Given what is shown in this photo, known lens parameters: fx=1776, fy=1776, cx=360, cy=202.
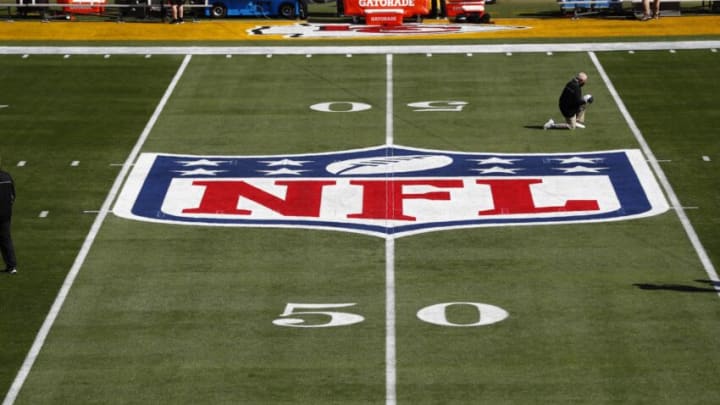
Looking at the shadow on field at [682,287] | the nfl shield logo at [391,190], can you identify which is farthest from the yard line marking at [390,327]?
the shadow on field at [682,287]

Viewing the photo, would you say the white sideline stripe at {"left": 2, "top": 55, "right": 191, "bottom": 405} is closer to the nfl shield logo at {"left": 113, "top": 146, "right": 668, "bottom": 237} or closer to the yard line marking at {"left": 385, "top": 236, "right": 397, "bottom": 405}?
the nfl shield logo at {"left": 113, "top": 146, "right": 668, "bottom": 237}

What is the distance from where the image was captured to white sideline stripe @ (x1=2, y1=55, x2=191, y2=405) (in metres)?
28.2

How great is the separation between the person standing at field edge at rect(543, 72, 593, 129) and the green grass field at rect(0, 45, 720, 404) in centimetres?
40

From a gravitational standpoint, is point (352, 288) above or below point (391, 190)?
below

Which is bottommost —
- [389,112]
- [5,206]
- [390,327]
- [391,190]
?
[390,327]

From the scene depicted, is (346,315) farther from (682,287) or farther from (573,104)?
(573,104)

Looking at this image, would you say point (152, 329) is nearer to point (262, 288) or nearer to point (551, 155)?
point (262, 288)

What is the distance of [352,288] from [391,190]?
6479mm

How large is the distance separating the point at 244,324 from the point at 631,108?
18.8 m

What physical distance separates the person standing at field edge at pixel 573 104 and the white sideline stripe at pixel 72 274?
10180 mm

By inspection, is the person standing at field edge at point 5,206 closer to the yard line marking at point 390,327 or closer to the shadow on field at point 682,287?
the yard line marking at point 390,327

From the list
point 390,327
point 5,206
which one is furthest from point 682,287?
point 5,206

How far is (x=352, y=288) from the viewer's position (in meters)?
32.7

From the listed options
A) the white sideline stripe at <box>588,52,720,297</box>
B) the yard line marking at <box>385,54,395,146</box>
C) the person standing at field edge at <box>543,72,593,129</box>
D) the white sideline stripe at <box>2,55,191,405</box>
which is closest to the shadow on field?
the white sideline stripe at <box>588,52,720,297</box>
